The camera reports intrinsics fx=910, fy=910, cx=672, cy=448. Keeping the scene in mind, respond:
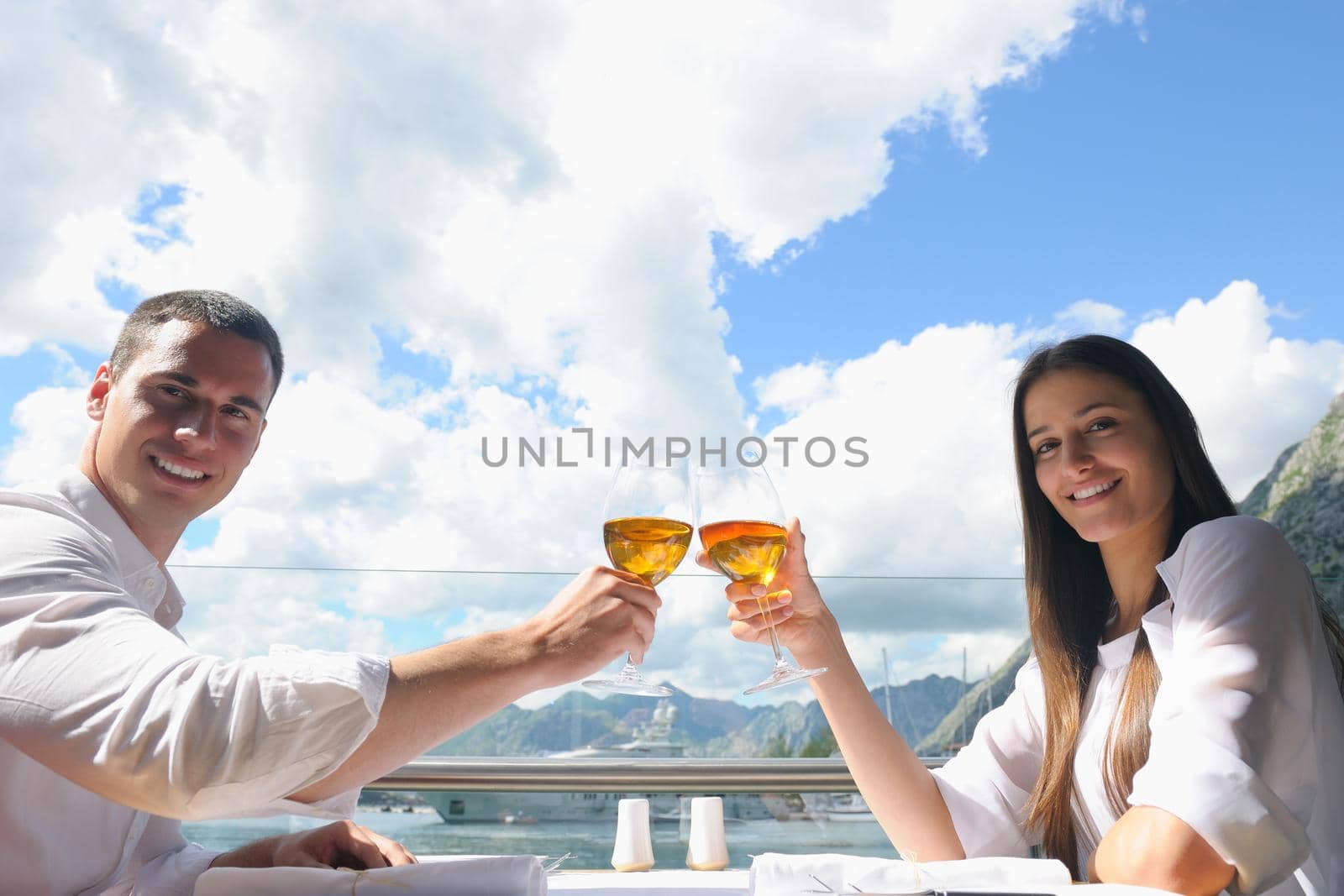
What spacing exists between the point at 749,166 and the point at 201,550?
1196 inches

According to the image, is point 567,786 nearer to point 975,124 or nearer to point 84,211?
point 975,124

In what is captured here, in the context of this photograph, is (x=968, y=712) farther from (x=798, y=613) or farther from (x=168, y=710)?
(x=168, y=710)

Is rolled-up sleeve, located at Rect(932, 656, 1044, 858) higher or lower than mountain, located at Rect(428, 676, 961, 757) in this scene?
lower

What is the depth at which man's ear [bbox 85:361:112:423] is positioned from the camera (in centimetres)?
148

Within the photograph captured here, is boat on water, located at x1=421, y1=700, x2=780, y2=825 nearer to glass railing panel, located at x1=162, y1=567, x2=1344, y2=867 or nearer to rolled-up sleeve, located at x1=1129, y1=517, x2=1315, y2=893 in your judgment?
glass railing panel, located at x1=162, y1=567, x2=1344, y2=867

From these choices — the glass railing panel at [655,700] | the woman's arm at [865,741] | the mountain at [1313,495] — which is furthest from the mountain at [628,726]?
the mountain at [1313,495]

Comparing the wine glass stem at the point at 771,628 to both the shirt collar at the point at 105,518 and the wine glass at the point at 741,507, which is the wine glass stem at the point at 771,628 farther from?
the shirt collar at the point at 105,518

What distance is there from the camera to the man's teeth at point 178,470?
1.39 m

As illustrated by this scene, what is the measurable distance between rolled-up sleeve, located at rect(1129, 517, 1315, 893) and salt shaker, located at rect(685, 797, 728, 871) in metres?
0.74

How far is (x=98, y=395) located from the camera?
1496mm

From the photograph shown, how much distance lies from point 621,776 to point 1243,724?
6.70 ft

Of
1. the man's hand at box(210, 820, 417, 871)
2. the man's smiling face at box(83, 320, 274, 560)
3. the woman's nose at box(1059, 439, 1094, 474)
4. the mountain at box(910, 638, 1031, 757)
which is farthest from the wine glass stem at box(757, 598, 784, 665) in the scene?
the mountain at box(910, 638, 1031, 757)

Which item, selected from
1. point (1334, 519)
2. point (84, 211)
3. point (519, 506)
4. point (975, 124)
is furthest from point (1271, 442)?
point (84, 211)

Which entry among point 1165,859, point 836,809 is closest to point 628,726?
point 836,809
